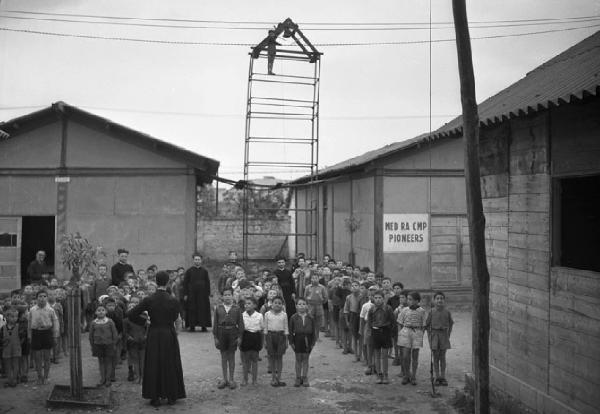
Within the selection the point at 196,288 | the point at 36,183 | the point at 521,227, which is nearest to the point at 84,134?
the point at 36,183

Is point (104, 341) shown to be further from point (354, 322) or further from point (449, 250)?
point (449, 250)

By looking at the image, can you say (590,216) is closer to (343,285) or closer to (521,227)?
(521,227)

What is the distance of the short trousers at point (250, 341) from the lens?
988cm

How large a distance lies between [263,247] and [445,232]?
1463 centimetres

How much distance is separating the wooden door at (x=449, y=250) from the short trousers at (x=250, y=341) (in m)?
8.95

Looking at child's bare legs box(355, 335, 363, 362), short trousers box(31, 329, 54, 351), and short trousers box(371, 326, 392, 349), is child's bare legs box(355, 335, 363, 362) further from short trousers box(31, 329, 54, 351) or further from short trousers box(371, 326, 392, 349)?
short trousers box(31, 329, 54, 351)

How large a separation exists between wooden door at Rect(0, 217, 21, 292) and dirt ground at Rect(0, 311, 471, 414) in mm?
5738

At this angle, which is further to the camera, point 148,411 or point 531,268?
point 148,411

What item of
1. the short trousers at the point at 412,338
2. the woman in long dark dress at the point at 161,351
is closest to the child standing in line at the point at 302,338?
the short trousers at the point at 412,338

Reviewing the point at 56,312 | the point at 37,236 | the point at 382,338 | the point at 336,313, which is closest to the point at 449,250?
the point at 336,313

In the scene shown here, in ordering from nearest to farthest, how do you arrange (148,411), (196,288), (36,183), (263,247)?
(148,411)
(196,288)
(36,183)
(263,247)

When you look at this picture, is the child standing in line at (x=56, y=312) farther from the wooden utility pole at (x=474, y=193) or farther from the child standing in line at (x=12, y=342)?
the wooden utility pole at (x=474, y=193)

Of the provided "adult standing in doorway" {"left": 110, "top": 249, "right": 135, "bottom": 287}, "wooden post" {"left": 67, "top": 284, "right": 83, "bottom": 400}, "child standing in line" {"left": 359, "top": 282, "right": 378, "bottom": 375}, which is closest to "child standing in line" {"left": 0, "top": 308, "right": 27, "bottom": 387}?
"wooden post" {"left": 67, "top": 284, "right": 83, "bottom": 400}

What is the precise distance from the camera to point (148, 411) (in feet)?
28.6
